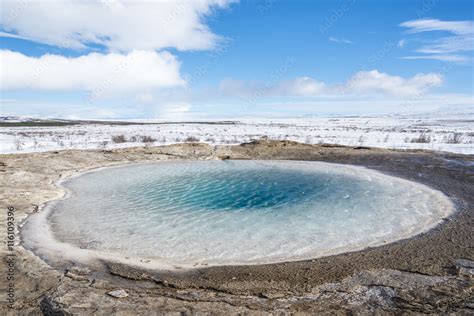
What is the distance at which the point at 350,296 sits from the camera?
4363 millimetres

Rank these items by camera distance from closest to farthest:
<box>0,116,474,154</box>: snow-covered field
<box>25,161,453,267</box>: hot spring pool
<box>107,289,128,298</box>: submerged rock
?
<box>107,289,128,298</box>: submerged rock < <box>25,161,453,267</box>: hot spring pool < <box>0,116,474,154</box>: snow-covered field

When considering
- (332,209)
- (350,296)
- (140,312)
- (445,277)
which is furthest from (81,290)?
(332,209)

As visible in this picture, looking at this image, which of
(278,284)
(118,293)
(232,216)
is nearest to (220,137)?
(232,216)

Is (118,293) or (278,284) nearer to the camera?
(118,293)

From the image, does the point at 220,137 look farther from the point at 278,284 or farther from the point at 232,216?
the point at 278,284

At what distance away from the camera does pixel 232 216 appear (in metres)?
7.82

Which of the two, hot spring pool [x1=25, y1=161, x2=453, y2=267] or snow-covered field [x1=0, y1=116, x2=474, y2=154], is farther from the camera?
snow-covered field [x1=0, y1=116, x2=474, y2=154]

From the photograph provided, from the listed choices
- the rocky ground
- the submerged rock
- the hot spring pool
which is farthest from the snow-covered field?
the submerged rock

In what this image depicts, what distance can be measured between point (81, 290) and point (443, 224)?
6.51 m

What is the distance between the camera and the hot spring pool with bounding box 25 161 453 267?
6098mm

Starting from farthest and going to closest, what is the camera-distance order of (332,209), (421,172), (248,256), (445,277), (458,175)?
(421,172), (458,175), (332,209), (248,256), (445,277)

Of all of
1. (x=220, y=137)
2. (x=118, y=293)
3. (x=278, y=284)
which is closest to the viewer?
(x=118, y=293)

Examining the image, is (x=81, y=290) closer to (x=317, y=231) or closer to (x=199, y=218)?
(x=199, y=218)

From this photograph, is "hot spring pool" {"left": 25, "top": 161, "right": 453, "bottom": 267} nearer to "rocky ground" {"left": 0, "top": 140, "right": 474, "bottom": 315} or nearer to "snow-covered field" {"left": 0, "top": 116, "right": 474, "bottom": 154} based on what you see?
"rocky ground" {"left": 0, "top": 140, "right": 474, "bottom": 315}
